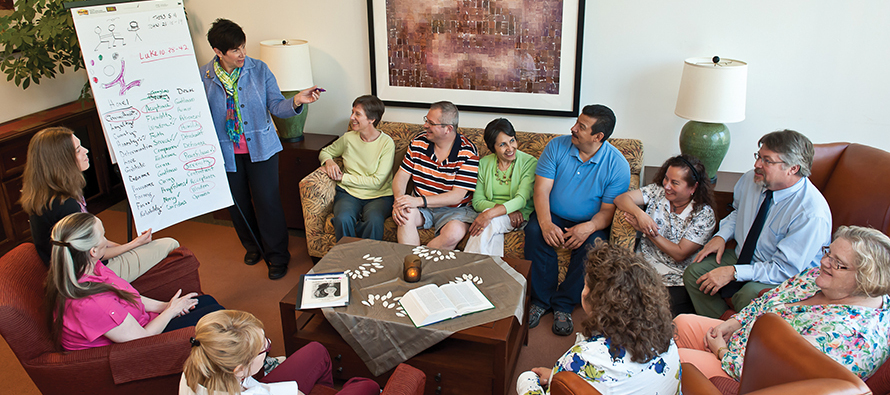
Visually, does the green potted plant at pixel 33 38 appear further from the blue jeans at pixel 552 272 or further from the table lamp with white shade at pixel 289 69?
the blue jeans at pixel 552 272

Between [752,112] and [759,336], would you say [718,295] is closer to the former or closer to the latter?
[759,336]

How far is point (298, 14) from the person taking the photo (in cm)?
377

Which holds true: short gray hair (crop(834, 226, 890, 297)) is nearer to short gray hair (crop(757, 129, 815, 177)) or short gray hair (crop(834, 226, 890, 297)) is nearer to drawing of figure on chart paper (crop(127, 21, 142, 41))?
short gray hair (crop(757, 129, 815, 177))

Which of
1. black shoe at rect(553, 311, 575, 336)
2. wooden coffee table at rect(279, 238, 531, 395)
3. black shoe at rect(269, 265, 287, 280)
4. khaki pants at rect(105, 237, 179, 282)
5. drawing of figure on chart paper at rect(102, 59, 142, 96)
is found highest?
drawing of figure on chart paper at rect(102, 59, 142, 96)

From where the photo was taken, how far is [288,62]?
11.7 feet

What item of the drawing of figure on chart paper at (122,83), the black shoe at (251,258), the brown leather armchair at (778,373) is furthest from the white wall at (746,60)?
the brown leather armchair at (778,373)

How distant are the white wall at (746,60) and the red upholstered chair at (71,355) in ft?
7.79

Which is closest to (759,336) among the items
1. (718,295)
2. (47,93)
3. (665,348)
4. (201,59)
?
(665,348)

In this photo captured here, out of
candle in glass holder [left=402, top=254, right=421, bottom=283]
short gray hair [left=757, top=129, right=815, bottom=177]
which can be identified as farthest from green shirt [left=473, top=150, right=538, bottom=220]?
short gray hair [left=757, top=129, right=815, bottom=177]

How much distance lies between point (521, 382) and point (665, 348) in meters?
0.52

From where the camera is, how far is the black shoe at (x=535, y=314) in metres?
2.85

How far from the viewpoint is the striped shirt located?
3156mm

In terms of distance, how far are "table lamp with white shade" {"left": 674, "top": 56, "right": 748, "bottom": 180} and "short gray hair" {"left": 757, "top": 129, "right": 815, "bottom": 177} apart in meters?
0.58

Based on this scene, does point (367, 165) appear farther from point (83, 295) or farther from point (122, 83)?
point (83, 295)
